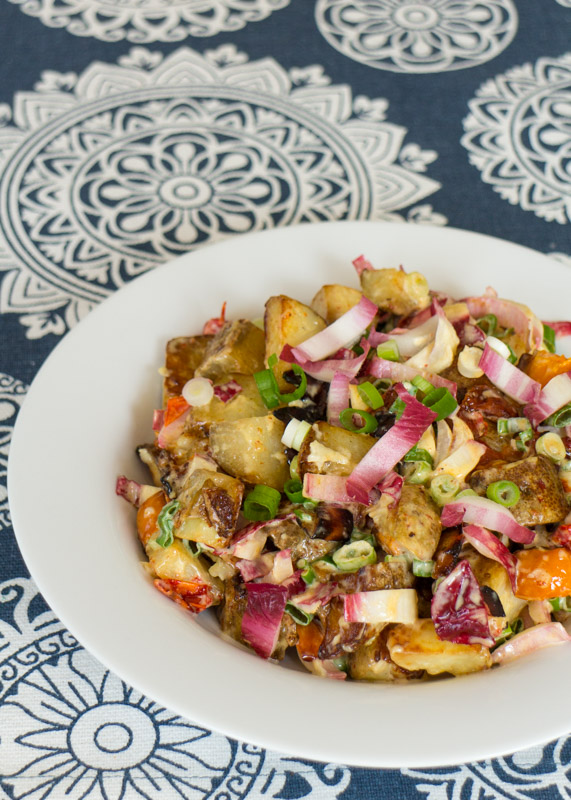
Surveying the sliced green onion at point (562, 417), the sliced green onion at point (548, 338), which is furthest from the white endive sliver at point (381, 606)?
the sliced green onion at point (548, 338)

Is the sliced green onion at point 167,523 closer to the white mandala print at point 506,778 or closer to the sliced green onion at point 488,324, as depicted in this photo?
the white mandala print at point 506,778

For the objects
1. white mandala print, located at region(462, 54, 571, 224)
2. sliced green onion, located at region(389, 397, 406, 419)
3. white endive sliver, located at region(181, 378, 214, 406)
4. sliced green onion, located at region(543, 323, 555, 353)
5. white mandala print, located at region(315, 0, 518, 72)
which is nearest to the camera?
sliced green onion, located at region(389, 397, 406, 419)

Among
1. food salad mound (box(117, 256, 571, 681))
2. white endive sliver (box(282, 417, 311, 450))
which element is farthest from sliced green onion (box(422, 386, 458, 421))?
white endive sliver (box(282, 417, 311, 450))

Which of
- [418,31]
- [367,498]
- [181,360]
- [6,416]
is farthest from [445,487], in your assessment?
[418,31]

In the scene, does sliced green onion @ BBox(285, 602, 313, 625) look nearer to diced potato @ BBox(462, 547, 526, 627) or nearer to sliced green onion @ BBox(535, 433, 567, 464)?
diced potato @ BBox(462, 547, 526, 627)

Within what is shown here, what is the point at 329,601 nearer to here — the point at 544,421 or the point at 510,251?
the point at 544,421

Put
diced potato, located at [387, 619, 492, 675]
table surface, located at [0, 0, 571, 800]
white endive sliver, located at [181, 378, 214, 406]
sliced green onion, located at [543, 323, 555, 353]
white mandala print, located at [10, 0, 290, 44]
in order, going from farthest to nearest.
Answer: white mandala print, located at [10, 0, 290, 44] < table surface, located at [0, 0, 571, 800] < sliced green onion, located at [543, 323, 555, 353] < white endive sliver, located at [181, 378, 214, 406] < diced potato, located at [387, 619, 492, 675]
